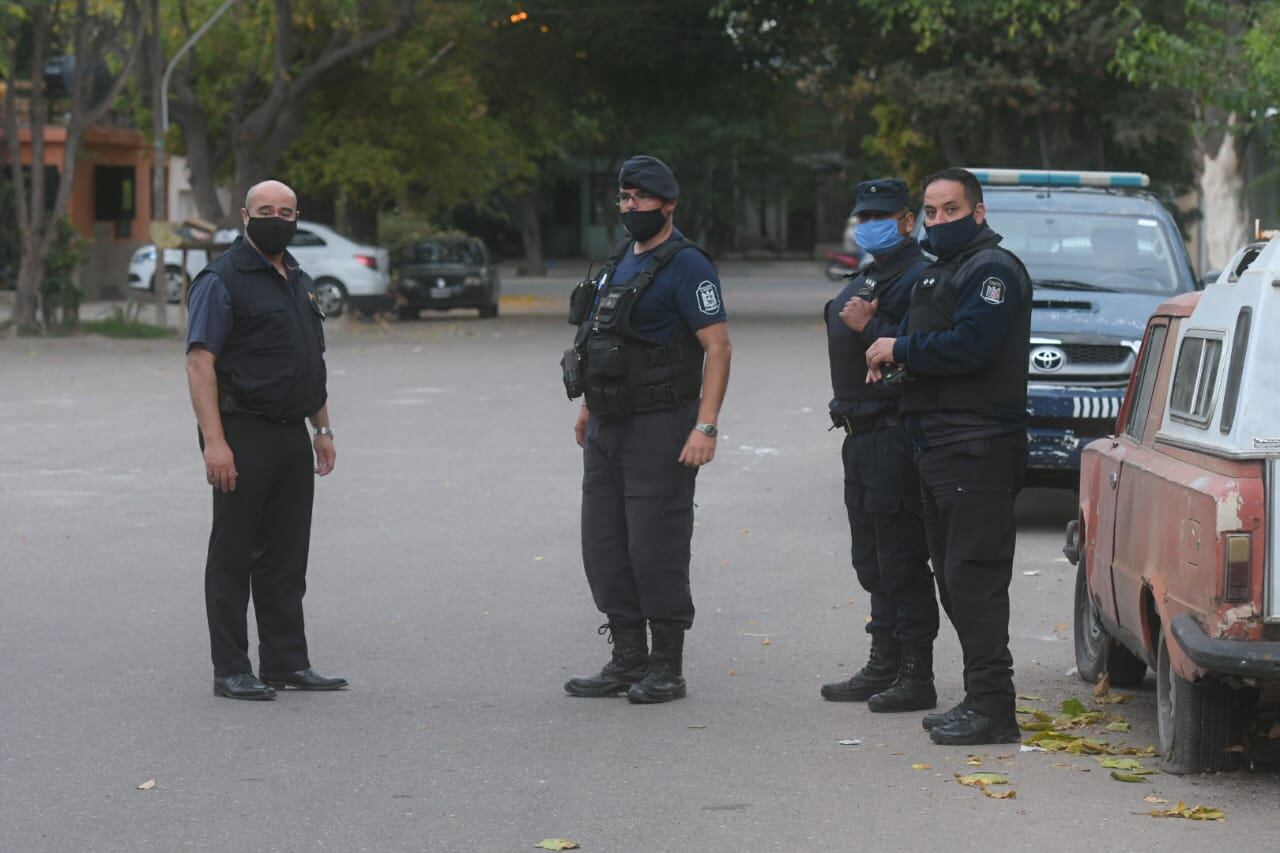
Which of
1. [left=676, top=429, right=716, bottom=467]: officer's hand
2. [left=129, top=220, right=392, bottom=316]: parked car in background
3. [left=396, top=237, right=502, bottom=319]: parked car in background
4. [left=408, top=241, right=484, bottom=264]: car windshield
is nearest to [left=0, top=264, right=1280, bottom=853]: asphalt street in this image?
[left=676, top=429, right=716, bottom=467]: officer's hand

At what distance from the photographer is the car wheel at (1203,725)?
241 inches

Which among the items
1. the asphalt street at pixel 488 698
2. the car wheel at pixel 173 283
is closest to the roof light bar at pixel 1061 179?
the asphalt street at pixel 488 698

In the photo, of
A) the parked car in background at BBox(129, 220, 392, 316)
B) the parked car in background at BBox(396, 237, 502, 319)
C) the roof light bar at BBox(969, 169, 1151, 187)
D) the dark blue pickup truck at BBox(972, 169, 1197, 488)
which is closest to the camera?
the dark blue pickup truck at BBox(972, 169, 1197, 488)

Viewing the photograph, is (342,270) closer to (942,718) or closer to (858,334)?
(858,334)

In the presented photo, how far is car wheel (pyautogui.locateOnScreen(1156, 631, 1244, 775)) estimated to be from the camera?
20.1 feet

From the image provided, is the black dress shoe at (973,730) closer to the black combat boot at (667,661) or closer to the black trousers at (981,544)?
the black trousers at (981,544)

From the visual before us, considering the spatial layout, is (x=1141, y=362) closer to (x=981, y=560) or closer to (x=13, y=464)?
(x=981, y=560)

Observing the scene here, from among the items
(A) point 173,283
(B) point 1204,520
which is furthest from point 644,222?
(A) point 173,283

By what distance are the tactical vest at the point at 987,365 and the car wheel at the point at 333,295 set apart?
30368mm

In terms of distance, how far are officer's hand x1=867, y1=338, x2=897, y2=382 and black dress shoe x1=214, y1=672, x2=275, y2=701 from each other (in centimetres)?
253

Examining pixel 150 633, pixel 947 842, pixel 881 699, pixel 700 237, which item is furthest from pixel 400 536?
pixel 700 237

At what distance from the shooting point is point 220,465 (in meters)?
7.50

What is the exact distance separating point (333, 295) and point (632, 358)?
1164 inches

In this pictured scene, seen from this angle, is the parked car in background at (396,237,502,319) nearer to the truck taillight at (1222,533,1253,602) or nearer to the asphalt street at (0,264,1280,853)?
the asphalt street at (0,264,1280,853)
